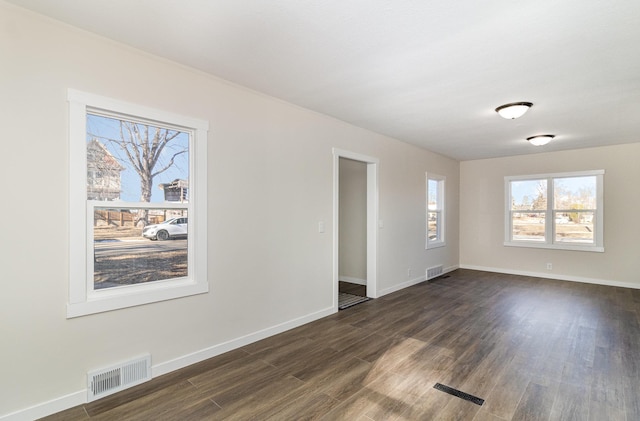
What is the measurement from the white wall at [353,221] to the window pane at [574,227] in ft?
13.5

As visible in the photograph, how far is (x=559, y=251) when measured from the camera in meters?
6.54

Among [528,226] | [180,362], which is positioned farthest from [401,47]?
[528,226]

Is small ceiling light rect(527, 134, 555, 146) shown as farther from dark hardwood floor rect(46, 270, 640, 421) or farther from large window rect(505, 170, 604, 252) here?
dark hardwood floor rect(46, 270, 640, 421)

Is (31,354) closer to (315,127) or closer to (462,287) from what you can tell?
(315,127)

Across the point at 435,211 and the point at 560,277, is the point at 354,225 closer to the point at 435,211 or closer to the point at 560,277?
the point at 435,211

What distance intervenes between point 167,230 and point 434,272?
5481mm

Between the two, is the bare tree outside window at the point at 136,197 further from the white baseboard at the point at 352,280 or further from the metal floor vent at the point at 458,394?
the white baseboard at the point at 352,280

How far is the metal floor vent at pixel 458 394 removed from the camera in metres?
2.37

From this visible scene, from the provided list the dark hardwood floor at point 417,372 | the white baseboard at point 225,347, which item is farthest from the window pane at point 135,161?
the dark hardwood floor at point 417,372

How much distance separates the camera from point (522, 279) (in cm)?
650

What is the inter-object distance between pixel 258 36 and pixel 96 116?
1.38m

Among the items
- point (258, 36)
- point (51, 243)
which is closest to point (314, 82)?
point (258, 36)

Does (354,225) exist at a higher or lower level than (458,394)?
higher

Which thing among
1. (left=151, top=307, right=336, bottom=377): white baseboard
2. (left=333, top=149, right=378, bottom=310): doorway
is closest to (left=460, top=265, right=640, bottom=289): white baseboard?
(left=333, top=149, right=378, bottom=310): doorway
